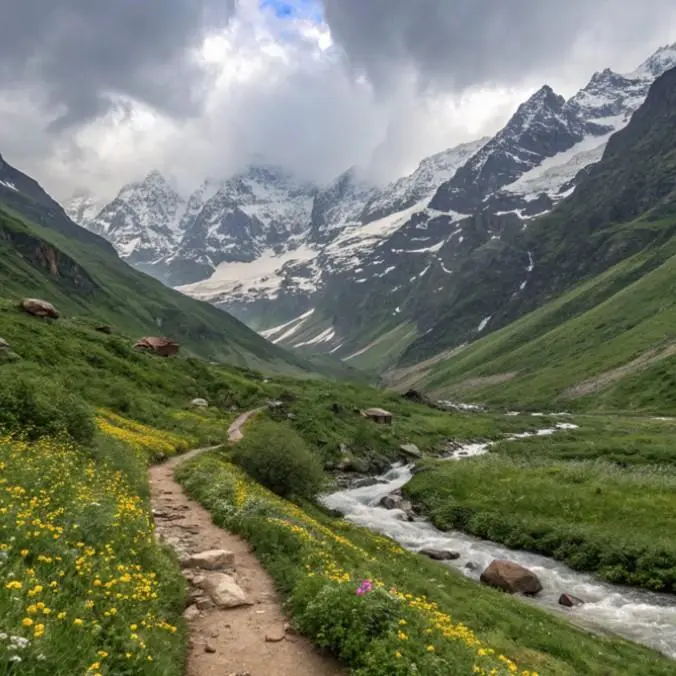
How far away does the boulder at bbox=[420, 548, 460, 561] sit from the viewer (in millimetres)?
35719

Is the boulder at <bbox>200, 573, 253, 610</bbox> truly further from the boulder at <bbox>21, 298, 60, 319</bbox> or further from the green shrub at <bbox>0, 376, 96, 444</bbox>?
the boulder at <bbox>21, 298, 60, 319</bbox>

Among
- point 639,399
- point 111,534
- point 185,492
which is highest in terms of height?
point 639,399

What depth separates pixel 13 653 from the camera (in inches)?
269

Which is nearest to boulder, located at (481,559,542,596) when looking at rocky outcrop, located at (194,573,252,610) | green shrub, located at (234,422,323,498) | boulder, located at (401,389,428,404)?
green shrub, located at (234,422,323,498)

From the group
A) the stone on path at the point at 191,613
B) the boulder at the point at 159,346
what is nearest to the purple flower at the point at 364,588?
the stone on path at the point at 191,613

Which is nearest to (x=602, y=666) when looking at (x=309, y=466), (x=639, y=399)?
(x=309, y=466)

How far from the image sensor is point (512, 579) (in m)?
30.7

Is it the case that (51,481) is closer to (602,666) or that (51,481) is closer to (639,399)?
(602,666)

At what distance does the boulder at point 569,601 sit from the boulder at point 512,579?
1821 millimetres

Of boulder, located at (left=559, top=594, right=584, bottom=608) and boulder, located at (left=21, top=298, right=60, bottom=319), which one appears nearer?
boulder, located at (left=559, top=594, right=584, bottom=608)

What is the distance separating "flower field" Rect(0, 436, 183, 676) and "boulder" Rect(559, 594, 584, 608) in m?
21.7

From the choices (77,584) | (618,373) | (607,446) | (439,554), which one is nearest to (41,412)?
(77,584)

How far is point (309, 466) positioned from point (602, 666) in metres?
21.8

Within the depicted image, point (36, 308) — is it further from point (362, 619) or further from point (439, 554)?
point (362, 619)
